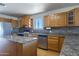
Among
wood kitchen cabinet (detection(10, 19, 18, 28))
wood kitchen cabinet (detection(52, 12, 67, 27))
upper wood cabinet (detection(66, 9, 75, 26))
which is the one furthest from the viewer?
wood kitchen cabinet (detection(52, 12, 67, 27))

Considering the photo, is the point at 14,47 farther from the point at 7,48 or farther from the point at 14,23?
the point at 14,23

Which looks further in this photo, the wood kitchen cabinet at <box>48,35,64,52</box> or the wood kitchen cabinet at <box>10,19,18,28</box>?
the wood kitchen cabinet at <box>48,35,64,52</box>

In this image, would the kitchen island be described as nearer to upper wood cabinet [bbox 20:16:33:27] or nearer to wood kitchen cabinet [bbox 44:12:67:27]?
upper wood cabinet [bbox 20:16:33:27]

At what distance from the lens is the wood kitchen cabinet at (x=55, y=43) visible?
7.83ft

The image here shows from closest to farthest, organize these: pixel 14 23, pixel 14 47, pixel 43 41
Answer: pixel 14 23
pixel 14 47
pixel 43 41

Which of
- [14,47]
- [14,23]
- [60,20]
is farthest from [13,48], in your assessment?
[60,20]

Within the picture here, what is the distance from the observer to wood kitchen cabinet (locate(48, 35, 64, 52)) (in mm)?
2387

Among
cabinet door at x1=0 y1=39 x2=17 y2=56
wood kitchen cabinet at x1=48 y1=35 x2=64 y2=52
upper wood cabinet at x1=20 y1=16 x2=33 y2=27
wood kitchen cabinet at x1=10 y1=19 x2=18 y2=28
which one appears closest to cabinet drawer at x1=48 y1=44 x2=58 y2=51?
wood kitchen cabinet at x1=48 y1=35 x2=64 y2=52

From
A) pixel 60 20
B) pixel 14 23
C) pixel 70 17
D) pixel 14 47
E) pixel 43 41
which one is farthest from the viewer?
pixel 43 41

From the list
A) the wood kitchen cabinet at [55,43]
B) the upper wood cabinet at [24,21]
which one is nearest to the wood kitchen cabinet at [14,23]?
the upper wood cabinet at [24,21]

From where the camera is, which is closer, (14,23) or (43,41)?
(14,23)

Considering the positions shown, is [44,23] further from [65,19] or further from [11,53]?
[11,53]

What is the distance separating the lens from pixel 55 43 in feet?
8.07

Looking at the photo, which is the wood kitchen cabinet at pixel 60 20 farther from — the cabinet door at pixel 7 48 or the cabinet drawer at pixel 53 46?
the cabinet door at pixel 7 48
